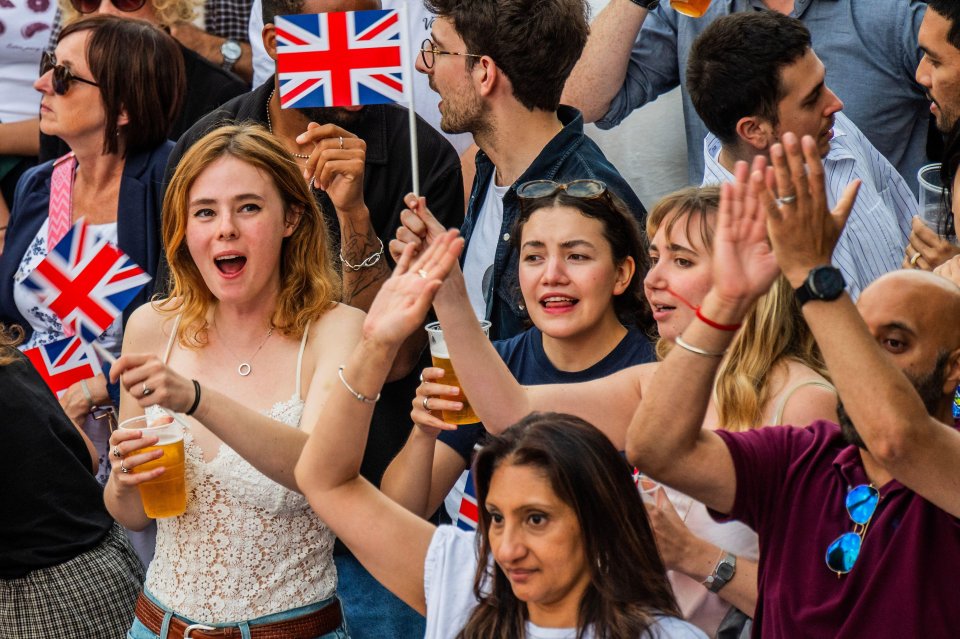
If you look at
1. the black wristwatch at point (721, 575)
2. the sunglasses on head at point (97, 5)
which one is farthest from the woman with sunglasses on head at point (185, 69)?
the black wristwatch at point (721, 575)

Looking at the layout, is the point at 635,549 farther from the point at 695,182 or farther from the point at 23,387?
the point at 695,182

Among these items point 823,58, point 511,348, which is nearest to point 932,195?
point 823,58

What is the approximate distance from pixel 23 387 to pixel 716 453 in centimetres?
231

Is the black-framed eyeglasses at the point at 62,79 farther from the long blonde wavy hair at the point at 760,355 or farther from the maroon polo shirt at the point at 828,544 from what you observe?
the maroon polo shirt at the point at 828,544

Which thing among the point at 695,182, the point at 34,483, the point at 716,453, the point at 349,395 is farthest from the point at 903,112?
the point at 34,483

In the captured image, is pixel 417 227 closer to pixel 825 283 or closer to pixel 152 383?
pixel 152 383

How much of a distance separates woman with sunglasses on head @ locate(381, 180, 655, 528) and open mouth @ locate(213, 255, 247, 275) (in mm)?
712

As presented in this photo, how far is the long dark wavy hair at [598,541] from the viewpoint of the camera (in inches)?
107

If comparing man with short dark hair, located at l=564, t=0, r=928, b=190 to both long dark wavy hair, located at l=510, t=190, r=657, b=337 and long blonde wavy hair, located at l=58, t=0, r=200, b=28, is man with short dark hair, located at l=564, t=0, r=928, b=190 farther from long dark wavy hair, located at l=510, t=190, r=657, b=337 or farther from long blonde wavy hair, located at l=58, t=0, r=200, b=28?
long blonde wavy hair, located at l=58, t=0, r=200, b=28

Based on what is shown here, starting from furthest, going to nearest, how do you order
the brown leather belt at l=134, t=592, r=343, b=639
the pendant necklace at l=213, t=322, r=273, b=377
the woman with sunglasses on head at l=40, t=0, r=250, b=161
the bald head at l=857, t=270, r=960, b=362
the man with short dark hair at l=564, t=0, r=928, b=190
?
the woman with sunglasses on head at l=40, t=0, r=250, b=161
the man with short dark hair at l=564, t=0, r=928, b=190
the pendant necklace at l=213, t=322, r=273, b=377
the brown leather belt at l=134, t=592, r=343, b=639
the bald head at l=857, t=270, r=960, b=362

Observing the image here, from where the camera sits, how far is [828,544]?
2.85m

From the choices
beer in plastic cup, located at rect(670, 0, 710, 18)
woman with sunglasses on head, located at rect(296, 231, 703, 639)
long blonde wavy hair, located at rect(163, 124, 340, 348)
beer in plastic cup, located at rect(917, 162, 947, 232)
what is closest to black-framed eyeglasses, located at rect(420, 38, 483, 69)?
beer in plastic cup, located at rect(670, 0, 710, 18)

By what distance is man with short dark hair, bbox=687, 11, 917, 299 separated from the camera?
459cm

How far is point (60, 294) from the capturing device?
439 cm
